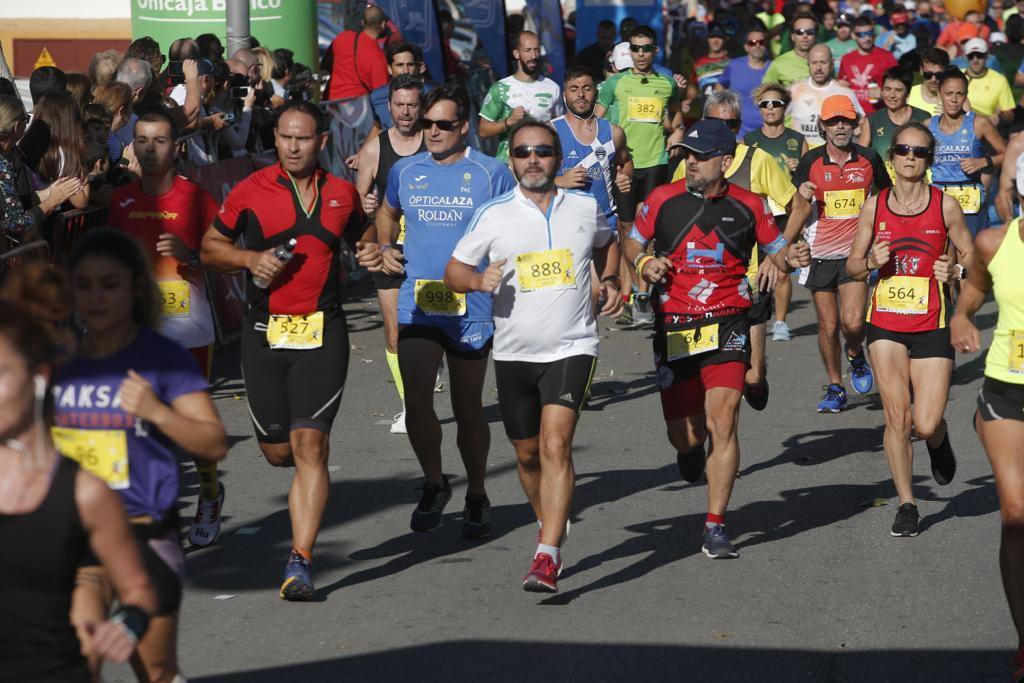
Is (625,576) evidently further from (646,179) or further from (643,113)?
(643,113)

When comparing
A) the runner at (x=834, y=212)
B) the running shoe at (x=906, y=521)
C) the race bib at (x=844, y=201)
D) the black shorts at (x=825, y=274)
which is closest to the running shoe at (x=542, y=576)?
the running shoe at (x=906, y=521)

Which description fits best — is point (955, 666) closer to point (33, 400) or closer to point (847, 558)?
point (847, 558)

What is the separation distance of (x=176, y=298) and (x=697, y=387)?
2.39 meters

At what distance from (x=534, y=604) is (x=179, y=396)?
2.73 m

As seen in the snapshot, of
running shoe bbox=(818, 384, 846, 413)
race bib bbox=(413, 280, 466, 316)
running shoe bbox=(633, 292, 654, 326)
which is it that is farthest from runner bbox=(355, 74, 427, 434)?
Result: running shoe bbox=(633, 292, 654, 326)

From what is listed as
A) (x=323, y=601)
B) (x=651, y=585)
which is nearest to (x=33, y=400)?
(x=323, y=601)

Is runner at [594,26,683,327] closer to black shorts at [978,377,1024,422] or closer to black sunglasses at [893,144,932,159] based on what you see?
black sunglasses at [893,144,932,159]

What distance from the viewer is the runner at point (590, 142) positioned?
38.3 ft

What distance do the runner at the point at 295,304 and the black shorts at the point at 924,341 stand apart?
8.76 feet

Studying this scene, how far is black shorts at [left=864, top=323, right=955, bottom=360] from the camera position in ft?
27.0

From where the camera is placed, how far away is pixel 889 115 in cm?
1408

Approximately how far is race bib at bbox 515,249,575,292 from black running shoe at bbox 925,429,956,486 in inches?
92.6

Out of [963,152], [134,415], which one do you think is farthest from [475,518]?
[963,152]

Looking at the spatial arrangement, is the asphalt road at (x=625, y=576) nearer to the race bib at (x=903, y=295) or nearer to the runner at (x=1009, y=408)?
the runner at (x=1009, y=408)
